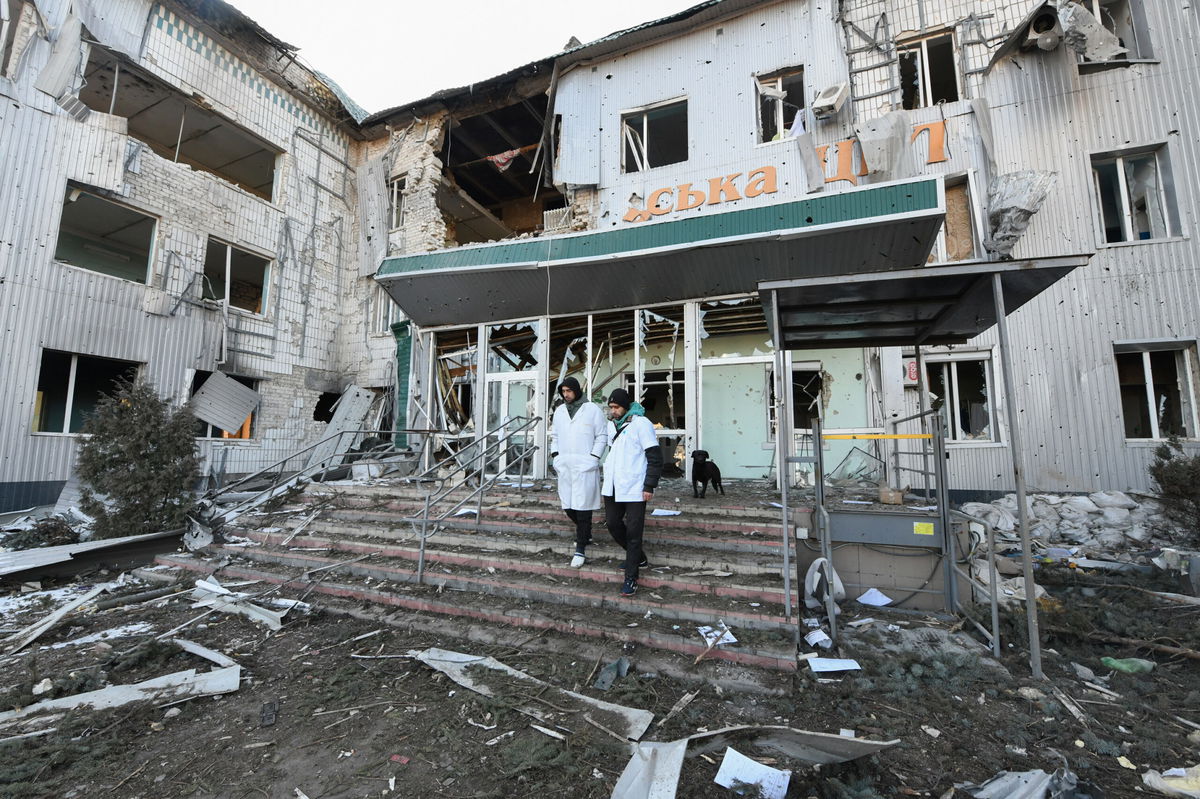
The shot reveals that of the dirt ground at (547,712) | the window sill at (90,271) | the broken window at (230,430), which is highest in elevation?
the window sill at (90,271)

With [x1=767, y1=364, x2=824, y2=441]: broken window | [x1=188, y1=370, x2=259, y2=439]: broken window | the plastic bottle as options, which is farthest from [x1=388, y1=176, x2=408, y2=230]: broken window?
the plastic bottle

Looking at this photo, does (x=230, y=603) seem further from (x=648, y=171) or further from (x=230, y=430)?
(x=648, y=171)

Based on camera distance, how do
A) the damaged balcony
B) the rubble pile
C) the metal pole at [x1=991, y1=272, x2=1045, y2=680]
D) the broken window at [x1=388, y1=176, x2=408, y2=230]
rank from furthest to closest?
the broken window at [x1=388, y1=176, x2=408, y2=230]
the damaged balcony
the rubble pile
the metal pole at [x1=991, y1=272, x2=1045, y2=680]

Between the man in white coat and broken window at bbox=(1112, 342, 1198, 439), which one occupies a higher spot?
broken window at bbox=(1112, 342, 1198, 439)

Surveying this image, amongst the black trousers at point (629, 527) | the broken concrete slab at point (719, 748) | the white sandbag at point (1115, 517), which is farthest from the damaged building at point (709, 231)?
the broken concrete slab at point (719, 748)

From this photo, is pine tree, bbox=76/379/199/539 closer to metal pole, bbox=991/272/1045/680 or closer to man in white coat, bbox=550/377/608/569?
man in white coat, bbox=550/377/608/569

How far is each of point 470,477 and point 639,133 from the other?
29.6 feet

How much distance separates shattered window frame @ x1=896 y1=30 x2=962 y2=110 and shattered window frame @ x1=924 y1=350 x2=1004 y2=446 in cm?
493

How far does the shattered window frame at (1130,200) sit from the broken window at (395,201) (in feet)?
52.3

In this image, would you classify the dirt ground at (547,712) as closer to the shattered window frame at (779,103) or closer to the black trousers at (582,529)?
the black trousers at (582,529)

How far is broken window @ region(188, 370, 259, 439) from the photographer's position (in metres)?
12.3

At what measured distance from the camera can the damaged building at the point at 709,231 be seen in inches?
342

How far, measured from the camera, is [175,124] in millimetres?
13102

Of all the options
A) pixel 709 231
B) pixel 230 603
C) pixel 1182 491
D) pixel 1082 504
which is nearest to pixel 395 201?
pixel 709 231
